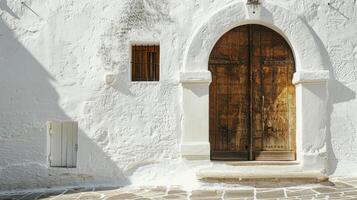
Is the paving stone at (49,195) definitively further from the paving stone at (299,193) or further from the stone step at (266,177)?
the paving stone at (299,193)

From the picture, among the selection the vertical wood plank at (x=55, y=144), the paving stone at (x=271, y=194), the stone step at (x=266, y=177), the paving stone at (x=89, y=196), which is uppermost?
the vertical wood plank at (x=55, y=144)

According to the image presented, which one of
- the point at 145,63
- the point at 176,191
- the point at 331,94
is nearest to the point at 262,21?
the point at 331,94

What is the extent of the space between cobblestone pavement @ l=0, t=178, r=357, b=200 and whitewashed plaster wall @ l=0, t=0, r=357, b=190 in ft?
1.04

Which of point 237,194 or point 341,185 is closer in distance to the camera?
point 237,194

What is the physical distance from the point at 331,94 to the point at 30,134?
15.7 feet

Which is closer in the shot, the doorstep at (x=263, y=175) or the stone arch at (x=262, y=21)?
the doorstep at (x=263, y=175)

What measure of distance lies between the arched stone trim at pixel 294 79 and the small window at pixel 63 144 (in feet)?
6.91

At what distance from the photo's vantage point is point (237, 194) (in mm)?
6133

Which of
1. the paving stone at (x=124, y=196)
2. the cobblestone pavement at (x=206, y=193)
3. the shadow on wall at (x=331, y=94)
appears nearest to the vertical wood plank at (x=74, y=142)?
the cobblestone pavement at (x=206, y=193)

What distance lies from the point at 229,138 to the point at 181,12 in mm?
2161

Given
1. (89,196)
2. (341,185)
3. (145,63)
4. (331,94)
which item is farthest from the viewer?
(145,63)

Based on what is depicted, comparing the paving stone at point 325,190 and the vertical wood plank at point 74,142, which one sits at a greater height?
the vertical wood plank at point 74,142

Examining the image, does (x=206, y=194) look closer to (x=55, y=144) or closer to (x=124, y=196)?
(x=124, y=196)

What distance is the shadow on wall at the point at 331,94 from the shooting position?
267 inches
